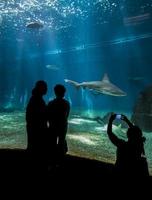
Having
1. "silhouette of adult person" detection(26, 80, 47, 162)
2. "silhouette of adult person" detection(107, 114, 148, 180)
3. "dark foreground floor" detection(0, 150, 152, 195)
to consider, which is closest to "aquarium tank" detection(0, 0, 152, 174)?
"dark foreground floor" detection(0, 150, 152, 195)

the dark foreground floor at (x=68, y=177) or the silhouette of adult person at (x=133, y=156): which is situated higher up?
the silhouette of adult person at (x=133, y=156)

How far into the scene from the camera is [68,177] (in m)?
4.78

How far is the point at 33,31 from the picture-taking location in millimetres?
26328

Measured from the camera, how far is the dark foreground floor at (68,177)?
403 cm

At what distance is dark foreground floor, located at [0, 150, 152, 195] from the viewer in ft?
13.2

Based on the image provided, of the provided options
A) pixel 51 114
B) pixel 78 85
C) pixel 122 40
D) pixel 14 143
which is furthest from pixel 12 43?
pixel 51 114

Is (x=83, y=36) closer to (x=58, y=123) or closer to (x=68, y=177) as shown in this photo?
(x=58, y=123)

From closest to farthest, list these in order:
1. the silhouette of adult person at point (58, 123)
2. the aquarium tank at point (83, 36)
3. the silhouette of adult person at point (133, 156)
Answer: the silhouette of adult person at point (133, 156)
the silhouette of adult person at point (58, 123)
the aquarium tank at point (83, 36)

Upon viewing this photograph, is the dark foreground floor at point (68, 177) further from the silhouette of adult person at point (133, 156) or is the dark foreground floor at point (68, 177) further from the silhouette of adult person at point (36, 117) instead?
Result: the silhouette of adult person at point (36, 117)

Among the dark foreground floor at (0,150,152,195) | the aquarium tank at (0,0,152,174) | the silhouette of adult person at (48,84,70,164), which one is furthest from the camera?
the aquarium tank at (0,0,152,174)

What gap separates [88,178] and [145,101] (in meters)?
9.24

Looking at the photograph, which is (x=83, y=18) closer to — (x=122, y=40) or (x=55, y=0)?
(x=55, y=0)

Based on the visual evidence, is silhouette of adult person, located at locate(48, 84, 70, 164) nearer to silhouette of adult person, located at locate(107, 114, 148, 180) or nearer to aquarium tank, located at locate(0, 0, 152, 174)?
silhouette of adult person, located at locate(107, 114, 148, 180)

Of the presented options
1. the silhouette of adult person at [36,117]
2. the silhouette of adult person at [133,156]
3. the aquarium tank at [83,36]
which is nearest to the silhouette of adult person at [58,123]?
the silhouette of adult person at [36,117]
